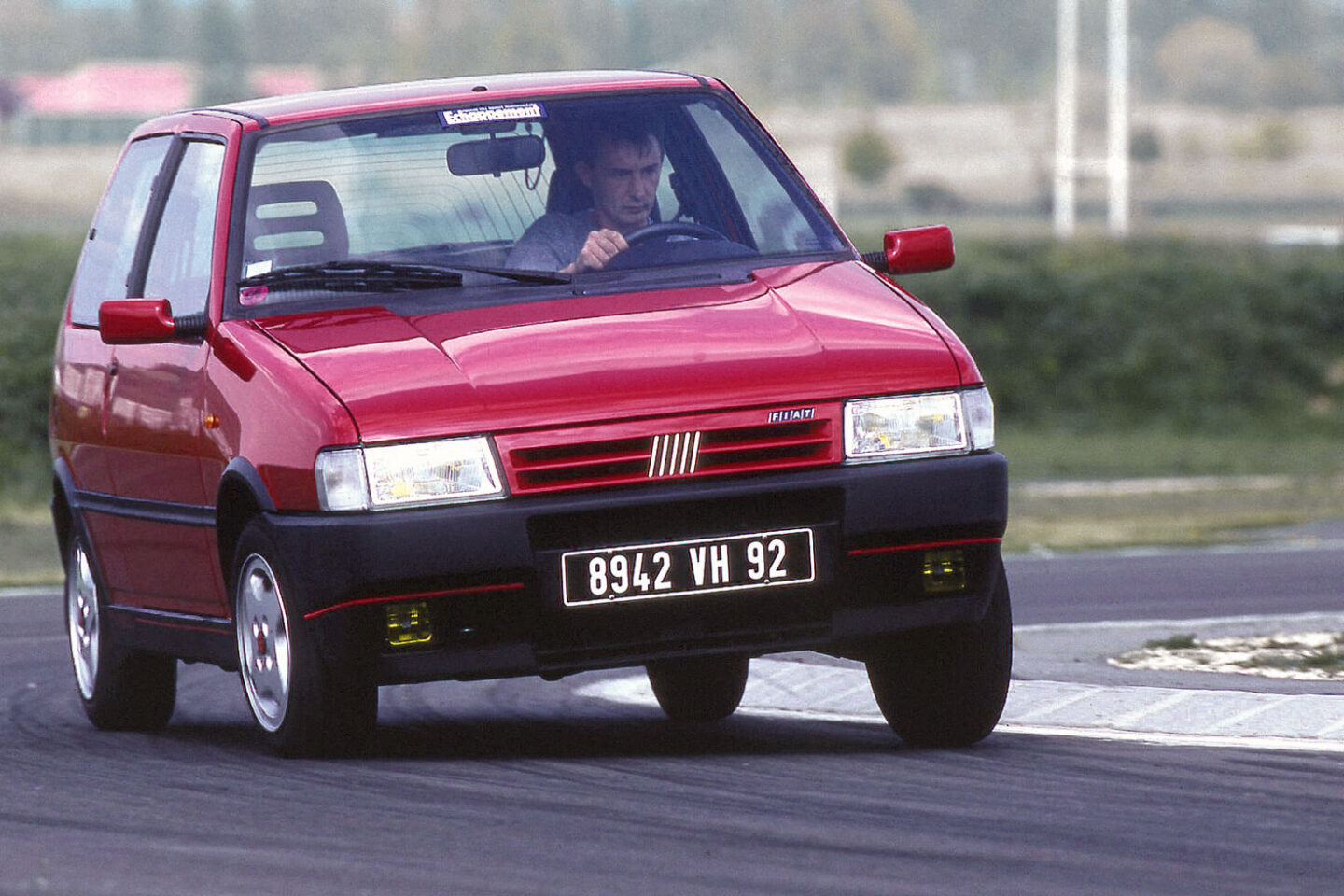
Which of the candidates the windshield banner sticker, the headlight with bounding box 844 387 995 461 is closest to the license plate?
the headlight with bounding box 844 387 995 461

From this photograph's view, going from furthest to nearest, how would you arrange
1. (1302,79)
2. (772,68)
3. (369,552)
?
(772,68)
(1302,79)
(369,552)

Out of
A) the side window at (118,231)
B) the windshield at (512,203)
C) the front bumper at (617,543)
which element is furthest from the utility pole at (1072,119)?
the front bumper at (617,543)

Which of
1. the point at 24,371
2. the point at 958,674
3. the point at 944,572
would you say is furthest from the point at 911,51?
the point at 944,572

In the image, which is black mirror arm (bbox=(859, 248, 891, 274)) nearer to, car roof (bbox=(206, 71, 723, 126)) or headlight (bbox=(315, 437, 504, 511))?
car roof (bbox=(206, 71, 723, 126))

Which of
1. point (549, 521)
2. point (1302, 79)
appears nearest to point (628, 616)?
point (549, 521)

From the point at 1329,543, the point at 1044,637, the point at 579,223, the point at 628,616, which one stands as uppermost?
the point at 579,223

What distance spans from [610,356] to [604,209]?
1.10 metres

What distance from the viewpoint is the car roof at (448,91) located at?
7840 mm

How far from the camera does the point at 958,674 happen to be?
717 centimetres

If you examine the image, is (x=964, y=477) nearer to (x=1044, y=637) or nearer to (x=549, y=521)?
(x=549, y=521)

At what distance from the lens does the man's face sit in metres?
7.71

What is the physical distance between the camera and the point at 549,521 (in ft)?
21.4

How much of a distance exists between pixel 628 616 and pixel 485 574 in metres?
0.36

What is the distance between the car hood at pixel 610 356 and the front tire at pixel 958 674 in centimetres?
72
